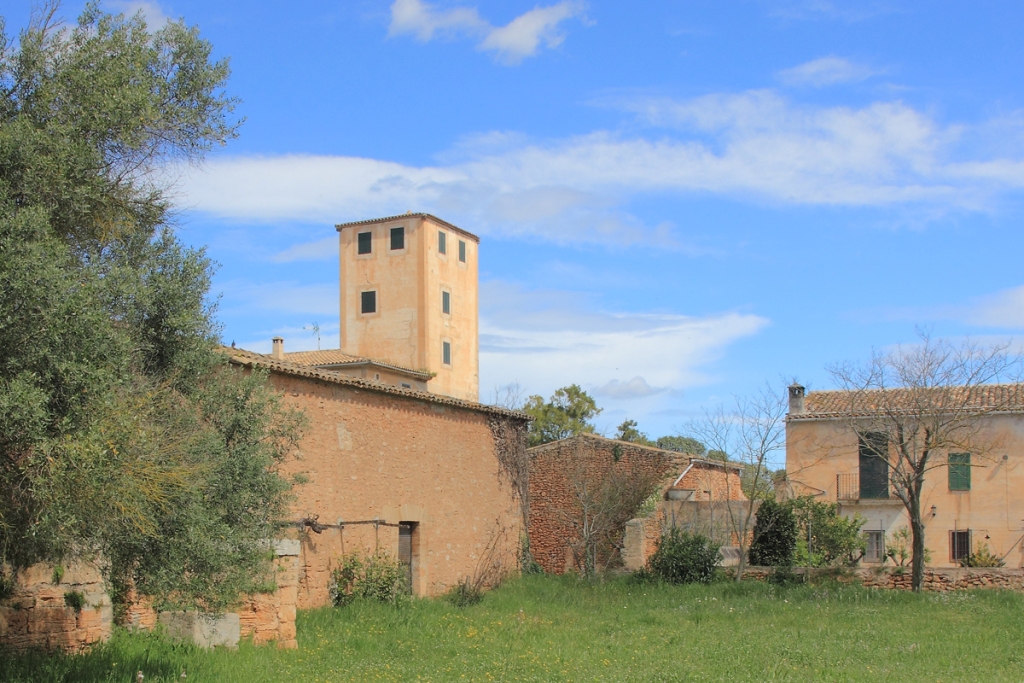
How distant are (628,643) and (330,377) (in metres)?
7.14

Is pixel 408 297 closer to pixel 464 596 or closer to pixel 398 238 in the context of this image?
pixel 398 238

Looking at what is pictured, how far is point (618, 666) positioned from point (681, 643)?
7.47 feet

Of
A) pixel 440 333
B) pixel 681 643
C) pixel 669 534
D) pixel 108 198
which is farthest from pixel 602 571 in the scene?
pixel 440 333

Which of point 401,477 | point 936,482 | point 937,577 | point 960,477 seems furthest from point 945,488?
point 401,477

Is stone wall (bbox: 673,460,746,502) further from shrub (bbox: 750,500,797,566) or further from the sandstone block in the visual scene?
the sandstone block

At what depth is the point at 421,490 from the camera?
2098 cm

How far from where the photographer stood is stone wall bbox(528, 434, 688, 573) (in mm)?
25859

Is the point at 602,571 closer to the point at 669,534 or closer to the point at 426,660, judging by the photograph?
the point at 669,534

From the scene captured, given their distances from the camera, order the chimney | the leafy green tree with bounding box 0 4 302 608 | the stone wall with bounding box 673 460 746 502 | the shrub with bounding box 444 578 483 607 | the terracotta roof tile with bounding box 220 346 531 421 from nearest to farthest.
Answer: the leafy green tree with bounding box 0 4 302 608
the terracotta roof tile with bounding box 220 346 531 421
the shrub with bounding box 444 578 483 607
the stone wall with bounding box 673 460 746 502
the chimney

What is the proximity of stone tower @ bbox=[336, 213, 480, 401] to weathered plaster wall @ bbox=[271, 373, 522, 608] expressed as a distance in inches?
1062

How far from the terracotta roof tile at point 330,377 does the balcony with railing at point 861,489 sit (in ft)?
42.7

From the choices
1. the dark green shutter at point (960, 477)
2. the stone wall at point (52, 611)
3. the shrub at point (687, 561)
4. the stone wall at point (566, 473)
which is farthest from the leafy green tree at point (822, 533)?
the stone wall at point (52, 611)

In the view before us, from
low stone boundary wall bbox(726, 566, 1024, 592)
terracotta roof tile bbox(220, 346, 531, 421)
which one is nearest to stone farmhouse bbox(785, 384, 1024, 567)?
low stone boundary wall bbox(726, 566, 1024, 592)

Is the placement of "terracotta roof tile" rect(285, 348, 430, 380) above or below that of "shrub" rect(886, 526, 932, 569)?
above
